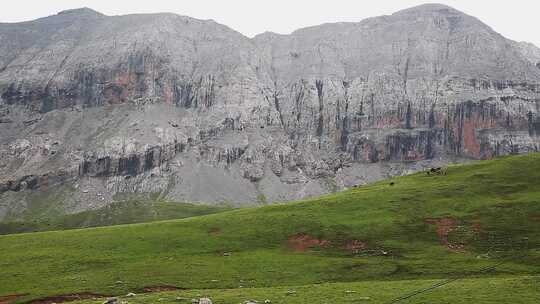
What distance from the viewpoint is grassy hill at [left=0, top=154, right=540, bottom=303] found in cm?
5041

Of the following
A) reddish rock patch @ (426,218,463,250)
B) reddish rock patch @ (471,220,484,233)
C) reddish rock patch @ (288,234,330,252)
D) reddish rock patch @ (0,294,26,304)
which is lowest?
reddish rock patch @ (0,294,26,304)

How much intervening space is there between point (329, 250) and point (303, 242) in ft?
17.6

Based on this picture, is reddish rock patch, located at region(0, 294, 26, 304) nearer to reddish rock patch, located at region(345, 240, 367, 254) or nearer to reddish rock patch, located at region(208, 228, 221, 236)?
reddish rock patch, located at region(208, 228, 221, 236)

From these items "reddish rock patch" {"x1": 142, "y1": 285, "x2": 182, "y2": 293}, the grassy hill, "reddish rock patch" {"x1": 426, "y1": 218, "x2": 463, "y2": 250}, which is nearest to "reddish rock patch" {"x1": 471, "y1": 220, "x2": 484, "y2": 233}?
the grassy hill

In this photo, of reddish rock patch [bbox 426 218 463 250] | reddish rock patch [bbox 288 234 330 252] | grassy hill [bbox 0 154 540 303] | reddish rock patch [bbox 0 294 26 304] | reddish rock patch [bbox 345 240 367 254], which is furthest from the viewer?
reddish rock patch [bbox 288 234 330 252]

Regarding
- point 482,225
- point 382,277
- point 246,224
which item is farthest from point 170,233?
point 482,225

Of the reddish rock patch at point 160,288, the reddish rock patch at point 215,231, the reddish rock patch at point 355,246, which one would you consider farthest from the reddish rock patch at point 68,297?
the reddish rock patch at point 355,246

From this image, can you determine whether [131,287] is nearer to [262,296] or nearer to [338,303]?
[262,296]

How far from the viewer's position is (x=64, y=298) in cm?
5441

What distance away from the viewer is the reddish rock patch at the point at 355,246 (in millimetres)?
71438

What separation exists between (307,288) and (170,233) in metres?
41.4

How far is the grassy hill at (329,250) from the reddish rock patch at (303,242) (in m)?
0.16

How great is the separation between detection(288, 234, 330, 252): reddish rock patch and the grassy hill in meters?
0.16

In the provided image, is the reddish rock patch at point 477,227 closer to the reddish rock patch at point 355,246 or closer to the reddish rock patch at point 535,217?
the reddish rock patch at point 535,217
